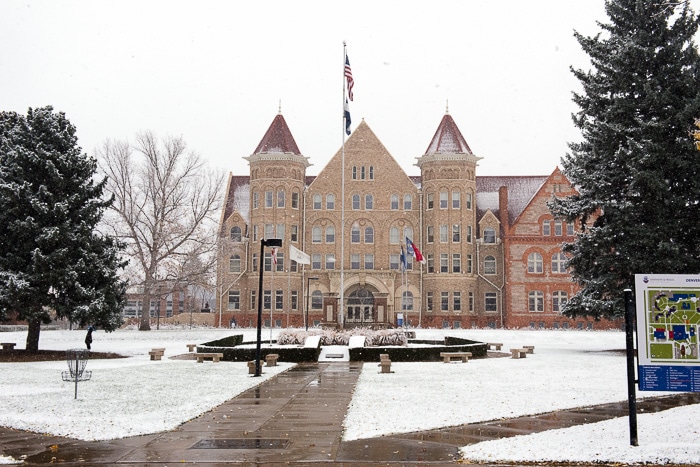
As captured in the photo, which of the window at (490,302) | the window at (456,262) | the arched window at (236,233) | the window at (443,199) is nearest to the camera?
the window at (456,262)

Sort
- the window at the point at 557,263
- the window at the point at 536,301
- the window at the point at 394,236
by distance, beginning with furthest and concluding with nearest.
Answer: the window at the point at 394,236 < the window at the point at 557,263 < the window at the point at 536,301

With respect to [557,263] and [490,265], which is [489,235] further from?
[557,263]

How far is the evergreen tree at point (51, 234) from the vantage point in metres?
27.8

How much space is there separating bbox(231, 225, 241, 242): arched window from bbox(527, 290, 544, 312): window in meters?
27.0

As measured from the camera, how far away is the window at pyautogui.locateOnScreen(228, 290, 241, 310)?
208 feet

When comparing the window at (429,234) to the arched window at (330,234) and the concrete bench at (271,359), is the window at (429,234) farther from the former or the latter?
the concrete bench at (271,359)

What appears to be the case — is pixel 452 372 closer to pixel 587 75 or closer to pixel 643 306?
pixel 643 306

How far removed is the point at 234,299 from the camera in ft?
208

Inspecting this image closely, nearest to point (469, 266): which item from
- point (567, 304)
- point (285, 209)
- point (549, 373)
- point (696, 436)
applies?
point (285, 209)

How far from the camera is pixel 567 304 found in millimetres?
30266

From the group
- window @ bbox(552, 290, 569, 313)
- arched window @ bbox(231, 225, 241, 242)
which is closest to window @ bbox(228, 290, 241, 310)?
arched window @ bbox(231, 225, 241, 242)

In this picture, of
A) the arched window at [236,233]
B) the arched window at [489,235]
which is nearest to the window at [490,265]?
the arched window at [489,235]

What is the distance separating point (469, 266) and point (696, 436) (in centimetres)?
5239

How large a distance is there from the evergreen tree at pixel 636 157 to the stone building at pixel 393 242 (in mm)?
31432
